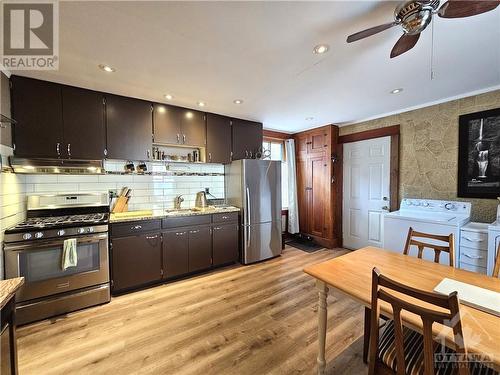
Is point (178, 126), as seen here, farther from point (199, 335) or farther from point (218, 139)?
point (199, 335)

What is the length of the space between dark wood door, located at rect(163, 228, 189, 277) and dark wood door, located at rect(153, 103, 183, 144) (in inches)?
51.0

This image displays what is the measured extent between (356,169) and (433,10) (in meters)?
3.01

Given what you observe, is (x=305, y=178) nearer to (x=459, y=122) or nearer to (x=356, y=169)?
(x=356, y=169)

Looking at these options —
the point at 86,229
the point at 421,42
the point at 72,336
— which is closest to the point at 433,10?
the point at 421,42

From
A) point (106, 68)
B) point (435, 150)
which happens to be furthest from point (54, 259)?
point (435, 150)

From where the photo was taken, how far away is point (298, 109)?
10.5ft

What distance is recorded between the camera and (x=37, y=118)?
2244 mm

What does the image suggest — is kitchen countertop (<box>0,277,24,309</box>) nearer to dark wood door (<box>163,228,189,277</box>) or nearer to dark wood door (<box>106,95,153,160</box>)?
dark wood door (<box>163,228,189,277</box>)

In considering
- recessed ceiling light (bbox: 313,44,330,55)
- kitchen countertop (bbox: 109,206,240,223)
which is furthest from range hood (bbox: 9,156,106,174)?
recessed ceiling light (bbox: 313,44,330,55)

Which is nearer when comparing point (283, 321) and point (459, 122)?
point (283, 321)

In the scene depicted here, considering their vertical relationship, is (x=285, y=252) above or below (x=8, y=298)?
below

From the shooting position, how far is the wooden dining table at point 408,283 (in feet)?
2.74

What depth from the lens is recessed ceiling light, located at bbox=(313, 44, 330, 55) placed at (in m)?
1.69

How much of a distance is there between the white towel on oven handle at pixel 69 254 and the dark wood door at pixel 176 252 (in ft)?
2.97
